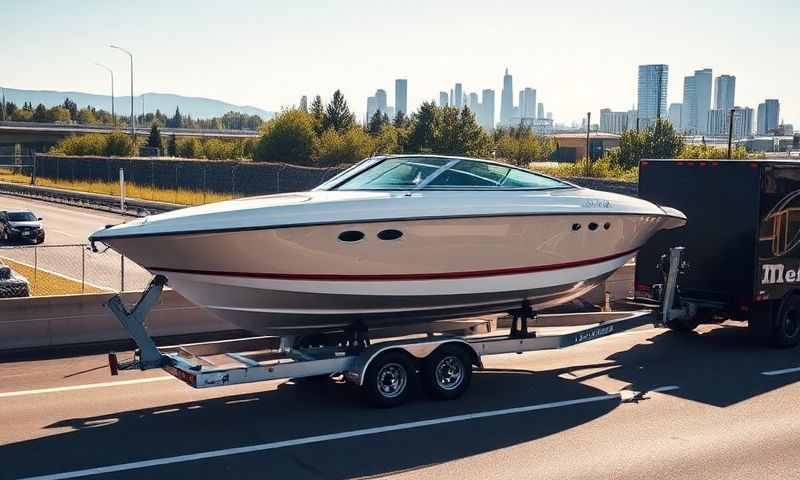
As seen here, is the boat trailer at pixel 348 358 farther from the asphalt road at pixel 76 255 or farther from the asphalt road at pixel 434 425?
the asphalt road at pixel 76 255

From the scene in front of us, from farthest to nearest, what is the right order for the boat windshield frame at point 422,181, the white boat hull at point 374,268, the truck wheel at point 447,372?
1. the boat windshield frame at point 422,181
2. the truck wheel at point 447,372
3. the white boat hull at point 374,268

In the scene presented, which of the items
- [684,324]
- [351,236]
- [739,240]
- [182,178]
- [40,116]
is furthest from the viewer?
[40,116]

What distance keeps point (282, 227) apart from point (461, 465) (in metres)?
3.03

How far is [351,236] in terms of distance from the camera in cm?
957

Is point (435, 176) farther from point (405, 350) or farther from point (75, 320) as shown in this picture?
point (75, 320)

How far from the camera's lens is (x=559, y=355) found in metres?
12.6

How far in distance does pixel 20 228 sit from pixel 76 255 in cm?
716

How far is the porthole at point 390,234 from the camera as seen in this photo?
9.71 m

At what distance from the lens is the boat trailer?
9.17 meters

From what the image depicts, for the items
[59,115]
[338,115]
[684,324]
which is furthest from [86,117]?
[684,324]

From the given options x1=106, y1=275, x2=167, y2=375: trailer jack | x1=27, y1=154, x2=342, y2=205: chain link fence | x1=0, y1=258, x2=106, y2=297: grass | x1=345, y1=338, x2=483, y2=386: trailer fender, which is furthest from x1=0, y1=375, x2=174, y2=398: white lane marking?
x1=27, y1=154, x2=342, y2=205: chain link fence

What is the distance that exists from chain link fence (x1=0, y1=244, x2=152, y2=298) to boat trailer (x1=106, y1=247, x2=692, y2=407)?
21.0 ft

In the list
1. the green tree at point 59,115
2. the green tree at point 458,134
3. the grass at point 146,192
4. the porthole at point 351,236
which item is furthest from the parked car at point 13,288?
the green tree at point 59,115

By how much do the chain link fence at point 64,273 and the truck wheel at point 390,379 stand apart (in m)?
7.63
